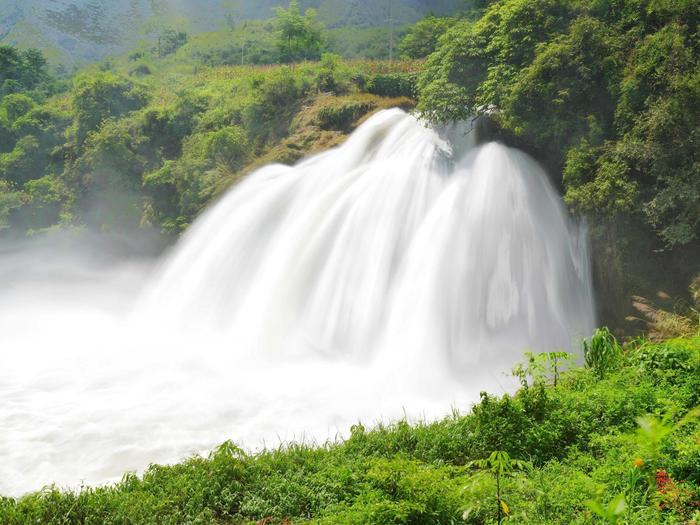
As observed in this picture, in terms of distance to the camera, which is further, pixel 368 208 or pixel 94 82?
pixel 94 82

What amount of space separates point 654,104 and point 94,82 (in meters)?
22.9

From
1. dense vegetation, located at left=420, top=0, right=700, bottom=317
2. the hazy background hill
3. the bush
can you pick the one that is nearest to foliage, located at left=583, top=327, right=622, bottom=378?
dense vegetation, located at left=420, top=0, right=700, bottom=317

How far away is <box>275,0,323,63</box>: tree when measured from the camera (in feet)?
113

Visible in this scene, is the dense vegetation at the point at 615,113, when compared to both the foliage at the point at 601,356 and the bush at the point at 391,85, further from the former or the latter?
the bush at the point at 391,85

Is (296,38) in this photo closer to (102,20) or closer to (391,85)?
(391,85)

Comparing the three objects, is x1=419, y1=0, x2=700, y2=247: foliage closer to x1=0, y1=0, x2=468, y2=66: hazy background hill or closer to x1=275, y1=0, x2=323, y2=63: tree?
x1=275, y1=0, x2=323, y2=63: tree

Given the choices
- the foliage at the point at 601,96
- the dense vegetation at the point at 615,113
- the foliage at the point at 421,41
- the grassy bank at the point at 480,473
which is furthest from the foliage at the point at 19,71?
the grassy bank at the point at 480,473

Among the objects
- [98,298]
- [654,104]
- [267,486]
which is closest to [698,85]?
[654,104]

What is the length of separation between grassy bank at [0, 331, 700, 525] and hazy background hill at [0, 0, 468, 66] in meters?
55.7

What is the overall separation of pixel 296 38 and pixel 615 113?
28.4 metres

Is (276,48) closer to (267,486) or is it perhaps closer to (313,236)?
(313,236)

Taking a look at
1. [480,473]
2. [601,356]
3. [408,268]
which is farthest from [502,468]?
[408,268]

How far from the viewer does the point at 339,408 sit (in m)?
8.94

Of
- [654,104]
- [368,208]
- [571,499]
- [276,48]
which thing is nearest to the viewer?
[571,499]
